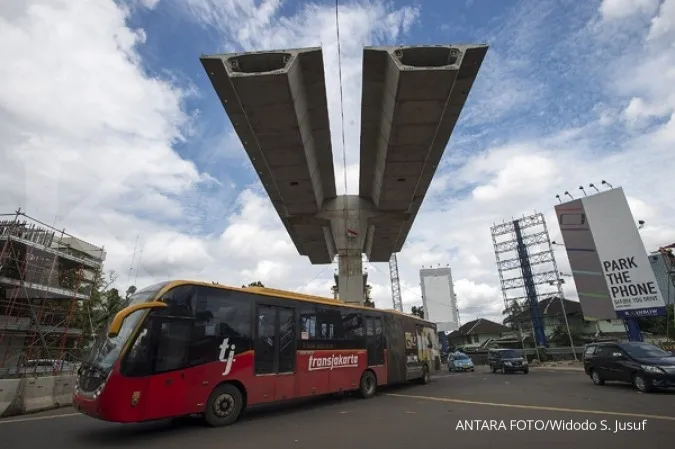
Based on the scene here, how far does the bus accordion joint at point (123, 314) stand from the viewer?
21.6ft

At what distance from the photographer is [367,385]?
12.6m

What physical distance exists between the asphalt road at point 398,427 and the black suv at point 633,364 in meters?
0.54

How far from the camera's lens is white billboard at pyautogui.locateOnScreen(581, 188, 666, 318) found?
20703 mm

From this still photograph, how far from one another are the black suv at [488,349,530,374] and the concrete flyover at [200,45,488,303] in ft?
31.3

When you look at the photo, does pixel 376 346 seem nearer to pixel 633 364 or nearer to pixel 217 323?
pixel 217 323

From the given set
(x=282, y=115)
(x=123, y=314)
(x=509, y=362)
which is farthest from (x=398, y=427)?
(x=509, y=362)

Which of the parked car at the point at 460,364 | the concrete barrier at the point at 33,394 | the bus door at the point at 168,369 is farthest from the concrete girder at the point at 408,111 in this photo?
the concrete barrier at the point at 33,394

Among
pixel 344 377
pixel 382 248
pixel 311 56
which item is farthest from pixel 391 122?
pixel 382 248

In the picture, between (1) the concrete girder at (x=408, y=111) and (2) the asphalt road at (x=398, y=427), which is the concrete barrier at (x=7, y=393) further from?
(1) the concrete girder at (x=408, y=111)

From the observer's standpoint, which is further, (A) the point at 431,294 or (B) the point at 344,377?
(A) the point at 431,294

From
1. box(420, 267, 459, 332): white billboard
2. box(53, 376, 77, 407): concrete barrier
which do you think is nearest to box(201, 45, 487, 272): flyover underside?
box(53, 376, 77, 407): concrete barrier

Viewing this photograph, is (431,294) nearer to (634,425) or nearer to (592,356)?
(592,356)

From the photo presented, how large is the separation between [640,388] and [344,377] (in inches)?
335

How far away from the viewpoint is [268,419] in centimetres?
865
